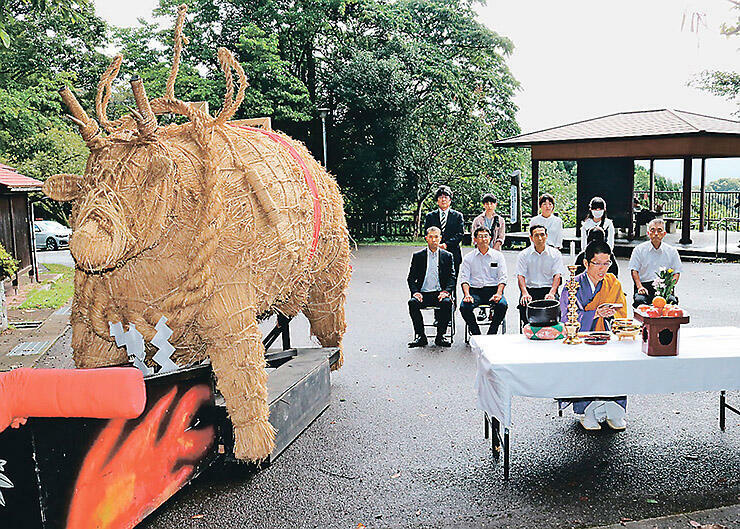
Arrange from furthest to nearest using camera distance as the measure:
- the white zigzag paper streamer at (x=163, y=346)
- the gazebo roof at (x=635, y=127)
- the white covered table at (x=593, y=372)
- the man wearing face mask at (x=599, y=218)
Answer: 1. the gazebo roof at (x=635, y=127)
2. the man wearing face mask at (x=599, y=218)
3. the white covered table at (x=593, y=372)
4. the white zigzag paper streamer at (x=163, y=346)

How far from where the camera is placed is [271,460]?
435 centimetres

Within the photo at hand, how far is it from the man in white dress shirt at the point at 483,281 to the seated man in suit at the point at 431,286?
0.20 m

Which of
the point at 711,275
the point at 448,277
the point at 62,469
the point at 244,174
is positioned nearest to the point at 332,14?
the point at 711,275

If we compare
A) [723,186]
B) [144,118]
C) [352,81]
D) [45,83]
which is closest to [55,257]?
[45,83]

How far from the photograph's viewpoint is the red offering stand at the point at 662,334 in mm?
4191

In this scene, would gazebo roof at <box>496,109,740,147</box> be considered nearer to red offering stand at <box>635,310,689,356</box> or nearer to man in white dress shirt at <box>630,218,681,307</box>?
man in white dress shirt at <box>630,218,681,307</box>

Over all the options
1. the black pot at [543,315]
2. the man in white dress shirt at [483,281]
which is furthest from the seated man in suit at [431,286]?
the black pot at [543,315]

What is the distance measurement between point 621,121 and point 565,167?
15350mm

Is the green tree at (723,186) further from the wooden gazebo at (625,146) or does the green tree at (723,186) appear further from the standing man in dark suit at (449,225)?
the standing man in dark suit at (449,225)

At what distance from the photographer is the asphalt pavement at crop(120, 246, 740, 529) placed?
3797 millimetres

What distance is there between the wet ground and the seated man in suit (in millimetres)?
1353

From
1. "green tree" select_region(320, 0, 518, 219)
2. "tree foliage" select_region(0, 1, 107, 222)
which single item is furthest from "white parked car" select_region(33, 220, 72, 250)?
"green tree" select_region(320, 0, 518, 219)

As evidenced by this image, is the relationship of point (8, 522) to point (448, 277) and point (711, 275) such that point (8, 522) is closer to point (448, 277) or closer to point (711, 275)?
point (448, 277)

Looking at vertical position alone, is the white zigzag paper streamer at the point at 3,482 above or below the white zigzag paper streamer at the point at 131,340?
below
